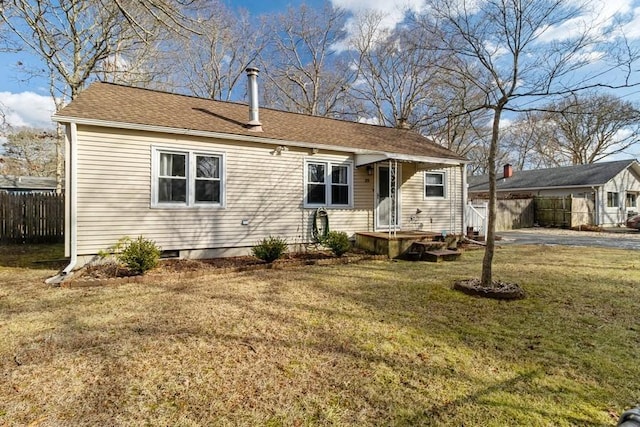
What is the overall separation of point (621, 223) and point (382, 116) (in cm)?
1774

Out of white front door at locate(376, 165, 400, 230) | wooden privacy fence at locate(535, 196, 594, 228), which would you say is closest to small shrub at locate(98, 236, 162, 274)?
white front door at locate(376, 165, 400, 230)

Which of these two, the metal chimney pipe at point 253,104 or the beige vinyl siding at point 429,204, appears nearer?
the metal chimney pipe at point 253,104

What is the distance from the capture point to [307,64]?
24641 mm

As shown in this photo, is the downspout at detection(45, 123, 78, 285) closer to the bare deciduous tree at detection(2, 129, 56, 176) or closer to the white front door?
the white front door

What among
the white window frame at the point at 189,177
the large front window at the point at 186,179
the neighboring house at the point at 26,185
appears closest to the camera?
the white window frame at the point at 189,177

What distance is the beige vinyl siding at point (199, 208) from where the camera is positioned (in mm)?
6715

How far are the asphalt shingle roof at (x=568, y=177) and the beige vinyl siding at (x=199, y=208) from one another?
1613 cm

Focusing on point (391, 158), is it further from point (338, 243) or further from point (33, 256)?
point (33, 256)

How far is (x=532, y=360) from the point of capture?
3000 mm

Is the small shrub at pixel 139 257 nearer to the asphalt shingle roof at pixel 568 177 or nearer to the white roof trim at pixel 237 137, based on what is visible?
the white roof trim at pixel 237 137

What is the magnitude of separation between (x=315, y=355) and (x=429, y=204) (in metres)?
8.99

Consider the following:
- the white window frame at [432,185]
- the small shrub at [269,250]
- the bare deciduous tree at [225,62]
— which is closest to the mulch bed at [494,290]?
the small shrub at [269,250]

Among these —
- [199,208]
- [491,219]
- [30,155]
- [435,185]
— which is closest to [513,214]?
[435,185]

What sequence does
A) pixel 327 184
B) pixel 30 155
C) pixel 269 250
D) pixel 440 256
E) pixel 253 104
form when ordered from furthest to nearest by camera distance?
pixel 30 155
pixel 327 184
pixel 253 104
pixel 440 256
pixel 269 250
